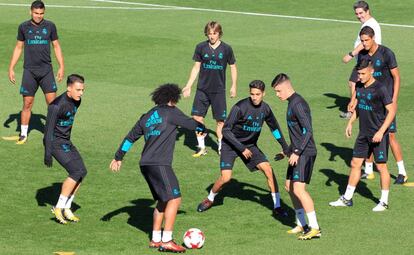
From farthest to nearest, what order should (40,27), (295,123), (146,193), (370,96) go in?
(40,27), (146,193), (370,96), (295,123)

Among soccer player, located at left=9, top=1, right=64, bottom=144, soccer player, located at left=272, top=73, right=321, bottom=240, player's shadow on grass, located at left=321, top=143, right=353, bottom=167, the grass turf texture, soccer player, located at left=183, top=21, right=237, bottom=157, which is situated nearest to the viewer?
soccer player, located at left=272, top=73, right=321, bottom=240

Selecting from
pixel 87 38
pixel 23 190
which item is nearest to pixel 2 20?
pixel 87 38

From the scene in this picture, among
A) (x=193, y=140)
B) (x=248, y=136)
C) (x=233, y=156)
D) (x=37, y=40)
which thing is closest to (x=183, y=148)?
(x=193, y=140)

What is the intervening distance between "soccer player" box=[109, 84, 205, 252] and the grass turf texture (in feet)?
1.97

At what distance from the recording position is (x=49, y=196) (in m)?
16.6

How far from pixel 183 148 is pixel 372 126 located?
505 centimetres

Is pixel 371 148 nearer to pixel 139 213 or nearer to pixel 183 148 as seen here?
pixel 139 213

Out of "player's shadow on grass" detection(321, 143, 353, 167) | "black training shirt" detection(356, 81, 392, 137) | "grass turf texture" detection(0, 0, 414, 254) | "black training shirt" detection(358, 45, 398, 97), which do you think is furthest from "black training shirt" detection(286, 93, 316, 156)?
"player's shadow on grass" detection(321, 143, 353, 167)

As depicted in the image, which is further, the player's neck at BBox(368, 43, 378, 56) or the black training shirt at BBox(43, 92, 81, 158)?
the player's neck at BBox(368, 43, 378, 56)

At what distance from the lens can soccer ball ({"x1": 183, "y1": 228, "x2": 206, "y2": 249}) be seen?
13.8 metres

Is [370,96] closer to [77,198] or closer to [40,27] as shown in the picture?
[77,198]

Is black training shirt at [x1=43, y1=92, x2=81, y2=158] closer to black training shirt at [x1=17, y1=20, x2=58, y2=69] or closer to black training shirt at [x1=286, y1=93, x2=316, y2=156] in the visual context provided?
black training shirt at [x1=286, y1=93, x2=316, y2=156]

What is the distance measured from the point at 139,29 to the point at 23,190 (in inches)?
715

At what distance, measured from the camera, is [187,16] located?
3784 centimetres
